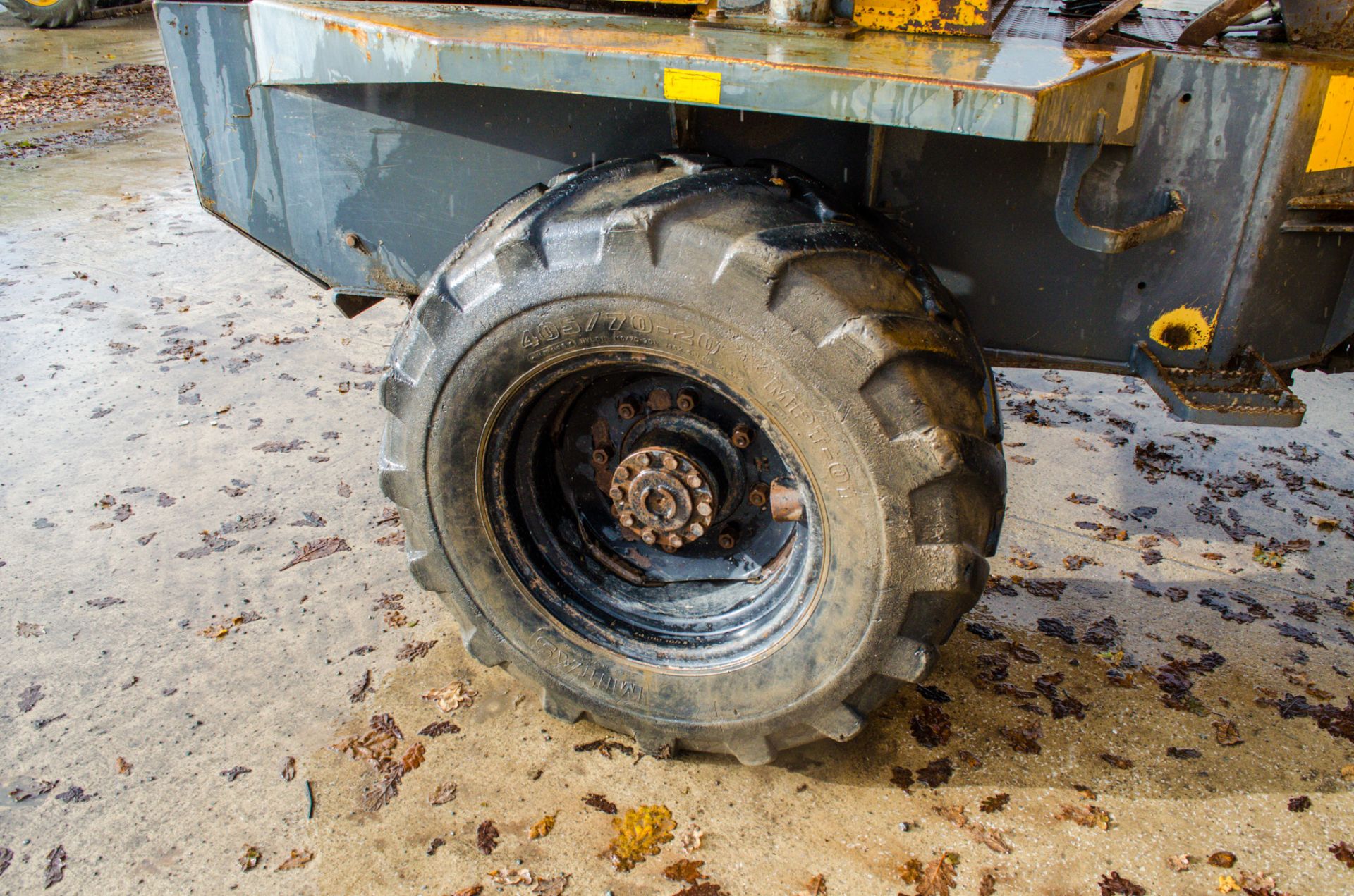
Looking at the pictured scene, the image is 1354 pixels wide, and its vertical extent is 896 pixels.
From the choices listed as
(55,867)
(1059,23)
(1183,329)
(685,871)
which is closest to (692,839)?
(685,871)

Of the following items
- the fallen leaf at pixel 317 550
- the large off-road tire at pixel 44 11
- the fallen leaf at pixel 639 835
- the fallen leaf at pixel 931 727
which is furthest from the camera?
the large off-road tire at pixel 44 11

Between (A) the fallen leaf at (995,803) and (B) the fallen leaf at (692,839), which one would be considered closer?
(B) the fallen leaf at (692,839)

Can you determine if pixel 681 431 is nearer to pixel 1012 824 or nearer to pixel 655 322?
pixel 655 322

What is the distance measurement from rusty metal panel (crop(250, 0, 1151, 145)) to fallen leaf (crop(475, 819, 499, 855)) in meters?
2.07

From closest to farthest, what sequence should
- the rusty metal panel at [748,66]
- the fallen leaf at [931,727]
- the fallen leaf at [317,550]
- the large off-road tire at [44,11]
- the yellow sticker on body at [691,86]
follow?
the rusty metal panel at [748,66] → the yellow sticker on body at [691,86] → the fallen leaf at [931,727] → the fallen leaf at [317,550] → the large off-road tire at [44,11]

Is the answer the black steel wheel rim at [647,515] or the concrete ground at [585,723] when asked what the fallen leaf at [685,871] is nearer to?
the concrete ground at [585,723]

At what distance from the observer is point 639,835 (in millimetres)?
2871

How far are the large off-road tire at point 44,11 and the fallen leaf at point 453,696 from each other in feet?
57.8

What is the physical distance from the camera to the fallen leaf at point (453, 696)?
336 cm

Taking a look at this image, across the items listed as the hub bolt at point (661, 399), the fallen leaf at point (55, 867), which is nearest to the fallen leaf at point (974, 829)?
the hub bolt at point (661, 399)

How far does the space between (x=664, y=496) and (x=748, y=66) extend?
4.00 feet

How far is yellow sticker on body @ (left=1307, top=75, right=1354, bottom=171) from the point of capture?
2439 mm

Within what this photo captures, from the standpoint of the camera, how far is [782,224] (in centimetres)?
238

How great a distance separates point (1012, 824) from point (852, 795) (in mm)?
469
